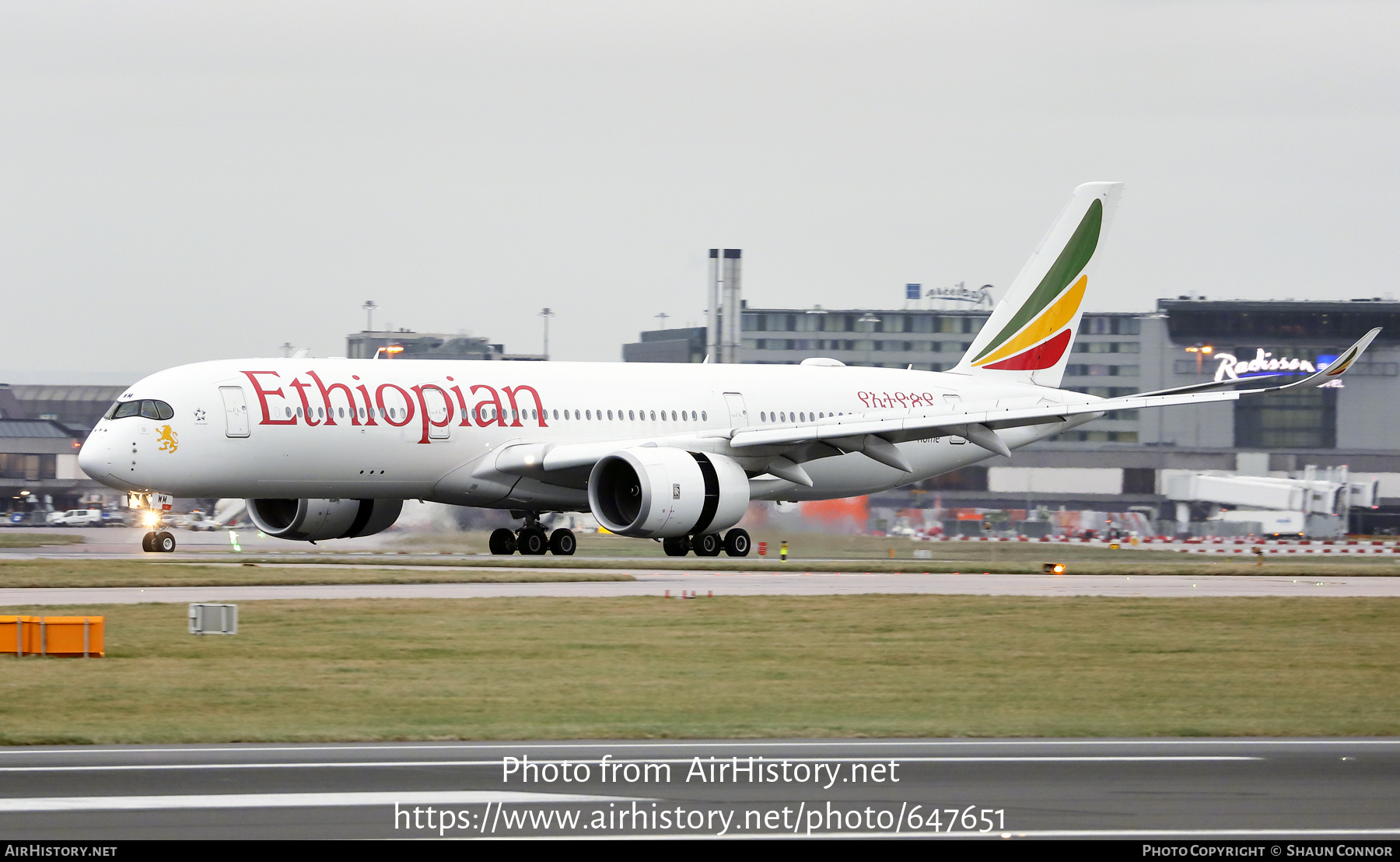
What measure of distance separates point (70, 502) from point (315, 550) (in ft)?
208

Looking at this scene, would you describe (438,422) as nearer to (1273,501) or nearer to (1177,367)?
(1273,501)

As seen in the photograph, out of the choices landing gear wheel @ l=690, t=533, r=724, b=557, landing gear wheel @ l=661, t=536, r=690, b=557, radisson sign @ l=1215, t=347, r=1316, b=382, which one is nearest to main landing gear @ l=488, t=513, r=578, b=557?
landing gear wheel @ l=661, t=536, r=690, b=557

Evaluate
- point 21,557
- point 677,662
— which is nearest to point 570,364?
point 21,557

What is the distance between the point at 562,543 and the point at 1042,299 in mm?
15268

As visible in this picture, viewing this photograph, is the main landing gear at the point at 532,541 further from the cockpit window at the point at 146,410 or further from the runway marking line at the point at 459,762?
the runway marking line at the point at 459,762

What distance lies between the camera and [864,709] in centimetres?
1630

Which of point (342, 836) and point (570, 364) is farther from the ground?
point (570, 364)

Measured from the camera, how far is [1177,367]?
132 m

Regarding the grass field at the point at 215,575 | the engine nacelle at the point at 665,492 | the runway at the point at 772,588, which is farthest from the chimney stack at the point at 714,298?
the grass field at the point at 215,575

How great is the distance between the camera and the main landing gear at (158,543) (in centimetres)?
3888

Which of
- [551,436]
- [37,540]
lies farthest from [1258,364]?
[551,436]

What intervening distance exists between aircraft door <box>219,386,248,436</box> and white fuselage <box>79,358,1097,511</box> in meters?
0.02
